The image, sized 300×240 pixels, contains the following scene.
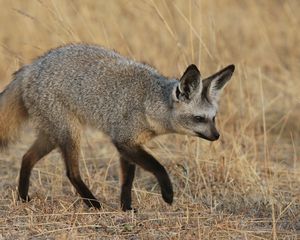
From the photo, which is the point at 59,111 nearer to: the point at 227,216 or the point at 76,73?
the point at 76,73

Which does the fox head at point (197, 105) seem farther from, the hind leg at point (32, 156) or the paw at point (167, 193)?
the hind leg at point (32, 156)

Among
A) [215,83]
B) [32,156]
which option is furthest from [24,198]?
[215,83]

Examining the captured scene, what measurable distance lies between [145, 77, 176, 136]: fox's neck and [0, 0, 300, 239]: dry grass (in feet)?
2.27

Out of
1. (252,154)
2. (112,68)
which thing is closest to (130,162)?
(112,68)

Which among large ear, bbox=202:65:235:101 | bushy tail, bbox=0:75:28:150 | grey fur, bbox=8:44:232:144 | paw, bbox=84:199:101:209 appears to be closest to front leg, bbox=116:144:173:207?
grey fur, bbox=8:44:232:144

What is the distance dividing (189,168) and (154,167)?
1327mm

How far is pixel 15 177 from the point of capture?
7844 mm

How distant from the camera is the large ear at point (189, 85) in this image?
613 cm

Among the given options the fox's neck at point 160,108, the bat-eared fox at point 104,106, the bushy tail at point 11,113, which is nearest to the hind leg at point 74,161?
the bat-eared fox at point 104,106

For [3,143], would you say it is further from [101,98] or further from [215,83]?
[215,83]

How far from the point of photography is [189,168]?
7523mm

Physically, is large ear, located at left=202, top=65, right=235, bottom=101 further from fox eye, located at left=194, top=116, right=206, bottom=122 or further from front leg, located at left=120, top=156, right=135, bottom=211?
front leg, located at left=120, top=156, right=135, bottom=211

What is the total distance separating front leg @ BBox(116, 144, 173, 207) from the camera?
6.24 meters

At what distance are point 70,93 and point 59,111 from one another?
0.20 m
